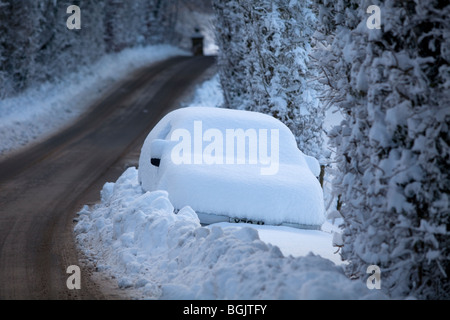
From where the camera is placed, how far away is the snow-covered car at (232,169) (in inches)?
322

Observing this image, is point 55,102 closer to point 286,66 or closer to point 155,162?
point 286,66

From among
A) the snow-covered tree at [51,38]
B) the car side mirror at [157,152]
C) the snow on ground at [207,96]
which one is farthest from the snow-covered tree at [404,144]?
the snow on ground at [207,96]

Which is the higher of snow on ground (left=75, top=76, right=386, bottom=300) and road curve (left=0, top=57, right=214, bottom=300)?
snow on ground (left=75, top=76, right=386, bottom=300)

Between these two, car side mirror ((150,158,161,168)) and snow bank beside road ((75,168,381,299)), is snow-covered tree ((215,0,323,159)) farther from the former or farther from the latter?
snow bank beside road ((75,168,381,299))

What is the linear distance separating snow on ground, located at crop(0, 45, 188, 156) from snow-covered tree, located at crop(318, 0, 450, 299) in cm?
1360

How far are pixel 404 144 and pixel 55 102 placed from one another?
21818mm

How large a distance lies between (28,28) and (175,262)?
1869cm

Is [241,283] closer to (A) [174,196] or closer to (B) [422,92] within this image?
(B) [422,92]

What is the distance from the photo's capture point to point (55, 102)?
977 inches

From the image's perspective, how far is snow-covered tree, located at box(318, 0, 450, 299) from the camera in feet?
15.3

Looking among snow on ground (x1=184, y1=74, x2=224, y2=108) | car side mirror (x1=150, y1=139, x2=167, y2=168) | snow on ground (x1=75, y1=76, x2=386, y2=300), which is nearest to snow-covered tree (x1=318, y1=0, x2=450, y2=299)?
snow on ground (x1=75, y1=76, x2=386, y2=300)

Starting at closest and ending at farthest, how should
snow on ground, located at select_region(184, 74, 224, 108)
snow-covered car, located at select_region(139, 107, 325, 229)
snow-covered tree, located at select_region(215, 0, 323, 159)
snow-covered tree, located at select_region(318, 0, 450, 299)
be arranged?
snow-covered tree, located at select_region(318, 0, 450, 299)
snow-covered car, located at select_region(139, 107, 325, 229)
snow-covered tree, located at select_region(215, 0, 323, 159)
snow on ground, located at select_region(184, 74, 224, 108)

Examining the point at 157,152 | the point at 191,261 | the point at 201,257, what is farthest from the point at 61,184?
the point at 201,257

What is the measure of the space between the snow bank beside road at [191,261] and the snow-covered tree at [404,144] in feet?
1.40
